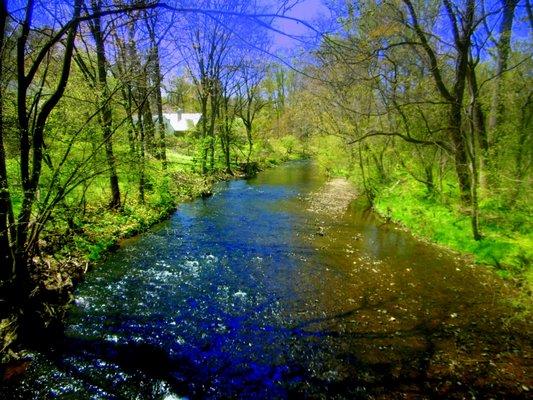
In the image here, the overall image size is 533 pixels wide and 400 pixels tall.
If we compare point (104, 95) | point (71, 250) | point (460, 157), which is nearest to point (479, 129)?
point (460, 157)

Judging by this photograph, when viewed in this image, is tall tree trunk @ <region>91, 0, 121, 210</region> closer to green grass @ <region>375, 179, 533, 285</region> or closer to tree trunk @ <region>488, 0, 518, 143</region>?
green grass @ <region>375, 179, 533, 285</region>

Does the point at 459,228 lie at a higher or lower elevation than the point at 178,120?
lower

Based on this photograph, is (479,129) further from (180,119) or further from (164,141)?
(180,119)

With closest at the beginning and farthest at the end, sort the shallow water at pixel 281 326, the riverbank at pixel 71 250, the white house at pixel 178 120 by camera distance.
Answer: the shallow water at pixel 281 326 < the riverbank at pixel 71 250 < the white house at pixel 178 120

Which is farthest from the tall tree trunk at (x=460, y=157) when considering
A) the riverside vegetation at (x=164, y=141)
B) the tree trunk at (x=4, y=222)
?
the tree trunk at (x=4, y=222)

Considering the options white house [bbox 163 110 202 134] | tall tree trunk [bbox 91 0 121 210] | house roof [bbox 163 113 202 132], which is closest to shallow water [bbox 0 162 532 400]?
tall tree trunk [bbox 91 0 121 210]

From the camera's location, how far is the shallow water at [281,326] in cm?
522

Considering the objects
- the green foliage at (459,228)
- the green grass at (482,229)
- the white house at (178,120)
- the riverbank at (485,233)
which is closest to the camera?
the riverbank at (485,233)

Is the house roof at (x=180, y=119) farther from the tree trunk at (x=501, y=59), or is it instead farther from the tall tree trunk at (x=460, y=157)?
the tree trunk at (x=501, y=59)

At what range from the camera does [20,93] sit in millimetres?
5461

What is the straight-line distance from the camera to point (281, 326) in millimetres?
6785

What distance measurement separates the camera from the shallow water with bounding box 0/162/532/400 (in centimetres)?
522

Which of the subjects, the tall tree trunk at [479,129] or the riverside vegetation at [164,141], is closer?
the riverside vegetation at [164,141]

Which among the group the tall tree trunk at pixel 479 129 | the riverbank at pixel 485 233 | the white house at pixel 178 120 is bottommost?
the riverbank at pixel 485 233
